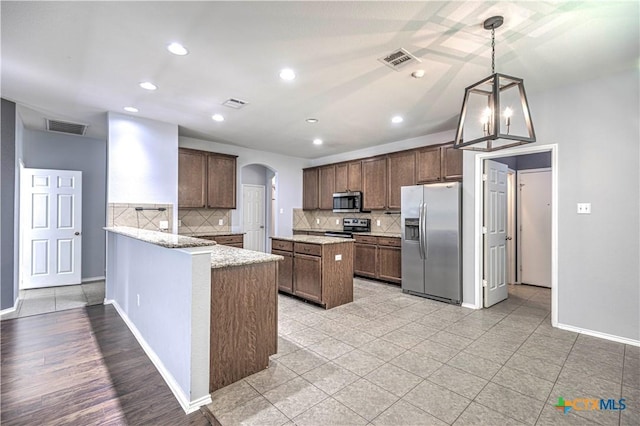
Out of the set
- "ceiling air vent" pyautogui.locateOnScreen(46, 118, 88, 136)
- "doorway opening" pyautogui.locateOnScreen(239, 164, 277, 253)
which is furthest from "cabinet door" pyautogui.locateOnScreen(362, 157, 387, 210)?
"ceiling air vent" pyautogui.locateOnScreen(46, 118, 88, 136)

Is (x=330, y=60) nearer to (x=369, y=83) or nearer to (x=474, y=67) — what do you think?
(x=369, y=83)

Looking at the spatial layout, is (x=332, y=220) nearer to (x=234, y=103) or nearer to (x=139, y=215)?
(x=234, y=103)

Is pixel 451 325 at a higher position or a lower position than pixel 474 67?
lower

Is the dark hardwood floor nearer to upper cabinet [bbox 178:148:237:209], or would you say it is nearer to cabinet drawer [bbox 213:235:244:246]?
cabinet drawer [bbox 213:235:244:246]

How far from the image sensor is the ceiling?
204 centimetres

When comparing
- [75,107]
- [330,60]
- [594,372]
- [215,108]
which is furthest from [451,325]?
[75,107]

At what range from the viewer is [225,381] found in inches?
85.9

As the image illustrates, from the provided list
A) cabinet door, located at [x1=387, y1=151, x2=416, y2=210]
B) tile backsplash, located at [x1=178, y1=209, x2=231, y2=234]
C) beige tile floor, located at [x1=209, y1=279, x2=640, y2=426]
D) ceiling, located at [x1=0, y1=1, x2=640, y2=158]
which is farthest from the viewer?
tile backsplash, located at [x1=178, y1=209, x2=231, y2=234]

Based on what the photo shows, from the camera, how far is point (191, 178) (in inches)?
210

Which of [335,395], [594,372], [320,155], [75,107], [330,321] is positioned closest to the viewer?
[335,395]

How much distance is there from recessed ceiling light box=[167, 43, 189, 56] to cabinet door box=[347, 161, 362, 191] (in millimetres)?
4201

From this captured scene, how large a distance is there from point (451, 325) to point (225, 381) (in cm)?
252

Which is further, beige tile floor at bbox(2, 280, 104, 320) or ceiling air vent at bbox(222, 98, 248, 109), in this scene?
beige tile floor at bbox(2, 280, 104, 320)

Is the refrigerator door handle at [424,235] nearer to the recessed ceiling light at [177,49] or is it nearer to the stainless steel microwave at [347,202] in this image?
the stainless steel microwave at [347,202]
